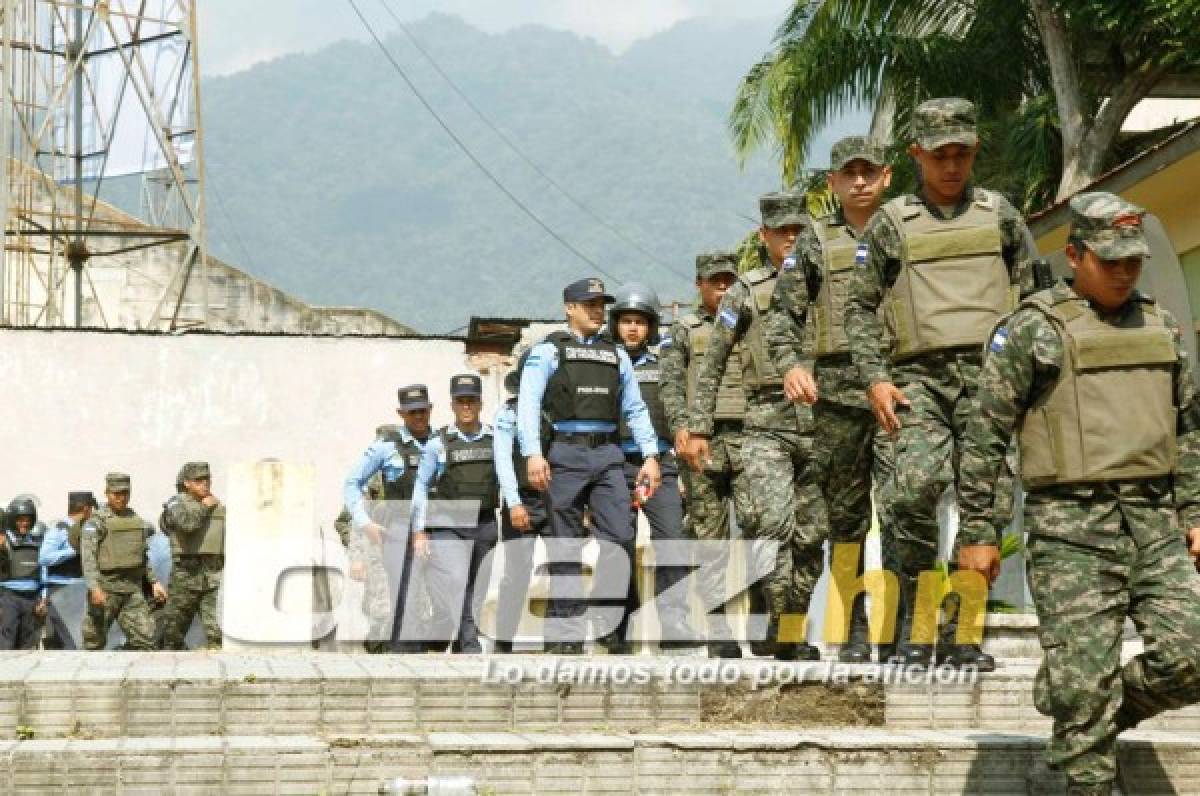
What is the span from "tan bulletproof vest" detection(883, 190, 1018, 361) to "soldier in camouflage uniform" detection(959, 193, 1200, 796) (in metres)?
1.20

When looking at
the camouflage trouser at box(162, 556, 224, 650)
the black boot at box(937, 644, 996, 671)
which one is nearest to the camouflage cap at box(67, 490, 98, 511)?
the camouflage trouser at box(162, 556, 224, 650)

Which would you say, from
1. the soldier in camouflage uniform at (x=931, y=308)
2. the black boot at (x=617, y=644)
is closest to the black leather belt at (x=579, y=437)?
the black boot at (x=617, y=644)

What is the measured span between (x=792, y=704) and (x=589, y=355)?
3219mm

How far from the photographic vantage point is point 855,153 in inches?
347

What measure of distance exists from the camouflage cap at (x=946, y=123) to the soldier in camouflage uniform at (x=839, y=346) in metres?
0.86

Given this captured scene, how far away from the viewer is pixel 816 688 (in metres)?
7.86

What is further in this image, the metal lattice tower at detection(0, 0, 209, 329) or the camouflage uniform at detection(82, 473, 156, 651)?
the metal lattice tower at detection(0, 0, 209, 329)

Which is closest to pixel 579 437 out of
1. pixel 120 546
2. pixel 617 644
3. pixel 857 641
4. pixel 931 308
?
pixel 617 644

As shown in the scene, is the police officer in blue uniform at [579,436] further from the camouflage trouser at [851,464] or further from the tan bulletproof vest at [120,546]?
the tan bulletproof vest at [120,546]

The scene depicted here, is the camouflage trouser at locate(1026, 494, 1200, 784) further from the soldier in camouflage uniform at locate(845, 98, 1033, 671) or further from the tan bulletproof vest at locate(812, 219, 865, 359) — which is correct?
the tan bulletproof vest at locate(812, 219, 865, 359)


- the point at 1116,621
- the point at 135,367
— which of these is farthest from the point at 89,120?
the point at 1116,621

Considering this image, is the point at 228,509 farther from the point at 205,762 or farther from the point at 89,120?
the point at 89,120

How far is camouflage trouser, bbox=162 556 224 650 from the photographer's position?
1731cm

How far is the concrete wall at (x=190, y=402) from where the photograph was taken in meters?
20.1
